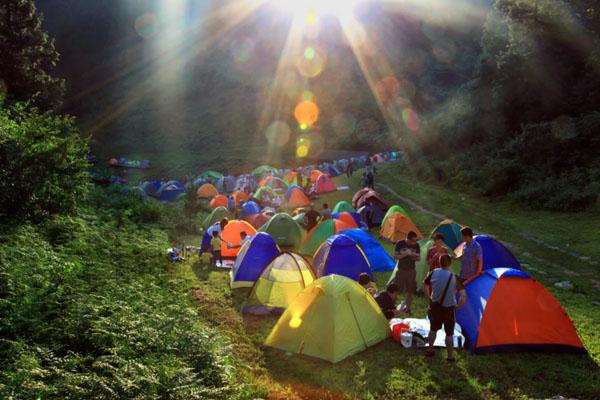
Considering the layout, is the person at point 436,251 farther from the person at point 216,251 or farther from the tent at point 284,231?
the person at point 216,251

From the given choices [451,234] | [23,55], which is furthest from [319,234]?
[23,55]

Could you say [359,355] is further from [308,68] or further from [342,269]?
[308,68]

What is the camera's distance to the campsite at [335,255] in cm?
672

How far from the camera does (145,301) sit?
8953 mm

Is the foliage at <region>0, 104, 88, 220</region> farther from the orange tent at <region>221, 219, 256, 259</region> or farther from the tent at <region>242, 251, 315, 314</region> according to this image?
the tent at <region>242, 251, 315, 314</region>

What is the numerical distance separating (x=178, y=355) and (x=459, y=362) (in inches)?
190

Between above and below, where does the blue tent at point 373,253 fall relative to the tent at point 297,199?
below

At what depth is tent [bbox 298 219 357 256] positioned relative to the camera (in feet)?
48.6

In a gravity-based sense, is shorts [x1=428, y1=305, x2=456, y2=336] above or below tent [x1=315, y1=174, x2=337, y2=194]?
below

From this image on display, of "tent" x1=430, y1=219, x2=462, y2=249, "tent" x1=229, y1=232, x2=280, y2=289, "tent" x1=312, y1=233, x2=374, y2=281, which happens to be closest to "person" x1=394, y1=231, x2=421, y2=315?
"tent" x1=312, y1=233, x2=374, y2=281

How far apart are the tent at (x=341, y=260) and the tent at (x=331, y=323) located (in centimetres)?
265

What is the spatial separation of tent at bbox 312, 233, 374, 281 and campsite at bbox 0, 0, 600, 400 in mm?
64

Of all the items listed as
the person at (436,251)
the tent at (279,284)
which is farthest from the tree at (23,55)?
the person at (436,251)

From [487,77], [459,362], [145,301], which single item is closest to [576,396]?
[459,362]
